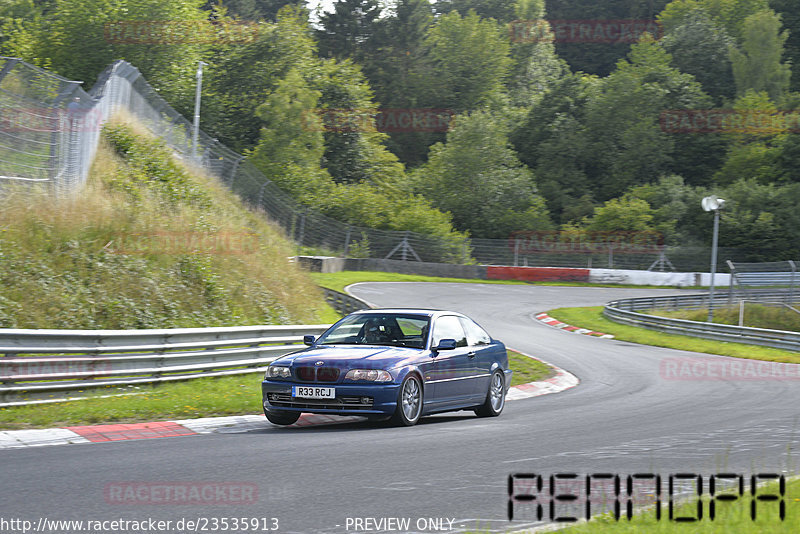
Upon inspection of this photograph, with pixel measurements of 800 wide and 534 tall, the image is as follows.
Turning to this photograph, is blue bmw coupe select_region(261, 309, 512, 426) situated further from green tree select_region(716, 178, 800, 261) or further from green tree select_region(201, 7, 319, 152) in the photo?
green tree select_region(201, 7, 319, 152)

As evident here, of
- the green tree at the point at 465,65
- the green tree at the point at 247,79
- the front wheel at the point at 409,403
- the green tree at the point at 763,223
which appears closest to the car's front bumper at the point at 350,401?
the front wheel at the point at 409,403

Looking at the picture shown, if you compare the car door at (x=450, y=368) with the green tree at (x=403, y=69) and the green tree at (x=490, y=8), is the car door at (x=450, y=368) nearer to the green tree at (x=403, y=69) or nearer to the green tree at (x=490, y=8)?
the green tree at (x=403, y=69)

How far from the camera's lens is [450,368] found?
11797 mm

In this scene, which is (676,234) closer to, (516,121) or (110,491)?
(516,121)

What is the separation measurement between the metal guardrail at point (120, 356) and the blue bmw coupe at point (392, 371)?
274cm

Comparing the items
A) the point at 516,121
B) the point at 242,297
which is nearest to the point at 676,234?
the point at 516,121

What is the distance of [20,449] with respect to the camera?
27.2 ft

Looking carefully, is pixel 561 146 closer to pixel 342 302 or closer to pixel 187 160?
pixel 342 302

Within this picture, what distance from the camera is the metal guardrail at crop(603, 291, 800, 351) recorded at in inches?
1143

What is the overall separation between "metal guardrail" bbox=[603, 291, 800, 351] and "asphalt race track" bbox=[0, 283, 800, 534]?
13971mm

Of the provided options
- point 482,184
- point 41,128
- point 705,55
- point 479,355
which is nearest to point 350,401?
point 479,355

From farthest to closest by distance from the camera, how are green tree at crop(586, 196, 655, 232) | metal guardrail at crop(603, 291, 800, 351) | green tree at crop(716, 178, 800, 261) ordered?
1. green tree at crop(586, 196, 655, 232)
2. green tree at crop(716, 178, 800, 261)
3. metal guardrail at crop(603, 291, 800, 351)

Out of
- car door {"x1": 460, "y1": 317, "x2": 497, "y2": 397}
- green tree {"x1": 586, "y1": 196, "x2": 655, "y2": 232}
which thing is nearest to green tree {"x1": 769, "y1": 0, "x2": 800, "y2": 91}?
green tree {"x1": 586, "y1": 196, "x2": 655, "y2": 232}

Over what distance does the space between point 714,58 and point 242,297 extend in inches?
2798
